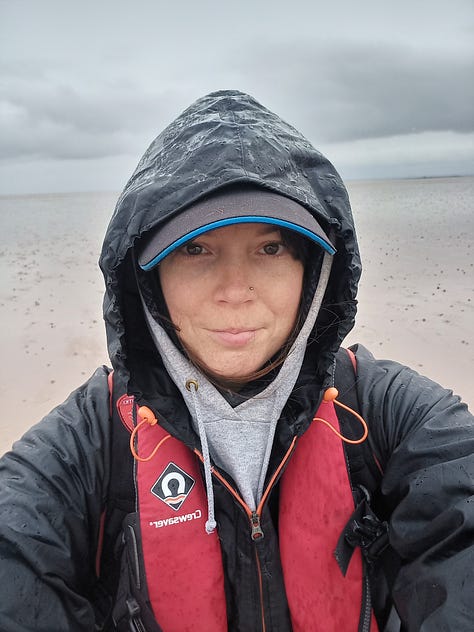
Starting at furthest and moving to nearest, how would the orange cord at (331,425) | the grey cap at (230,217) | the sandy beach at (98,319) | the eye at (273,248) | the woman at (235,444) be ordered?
1. the sandy beach at (98,319)
2. the orange cord at (331,425)
3. the eye at (273,248)
4. the woman at (235,444)
5. the grey cap at (230,217)

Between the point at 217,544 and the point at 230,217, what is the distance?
1248mm

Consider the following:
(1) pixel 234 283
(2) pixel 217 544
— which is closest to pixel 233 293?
(1) pixel 234 283

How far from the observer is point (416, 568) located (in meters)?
1.51

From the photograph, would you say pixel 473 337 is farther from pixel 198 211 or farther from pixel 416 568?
pixel 198 211

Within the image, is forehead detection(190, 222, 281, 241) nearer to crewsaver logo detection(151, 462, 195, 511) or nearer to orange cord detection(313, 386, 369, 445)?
orange cord detection(313, 386, 369, 445)

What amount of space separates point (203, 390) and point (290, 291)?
526 millimetres

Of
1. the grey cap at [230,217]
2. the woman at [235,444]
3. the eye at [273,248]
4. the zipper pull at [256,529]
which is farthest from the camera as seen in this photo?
the zipper pull at [256,529]

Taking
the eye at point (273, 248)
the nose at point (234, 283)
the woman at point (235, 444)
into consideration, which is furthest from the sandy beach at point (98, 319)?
the eye at point (273, 248)

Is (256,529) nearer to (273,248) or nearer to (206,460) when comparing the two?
(206,460)

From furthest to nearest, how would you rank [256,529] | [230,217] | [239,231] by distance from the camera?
[256,529], [239,231], [230,217]

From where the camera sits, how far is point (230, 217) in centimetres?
137

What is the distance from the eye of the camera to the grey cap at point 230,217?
4.51 ft

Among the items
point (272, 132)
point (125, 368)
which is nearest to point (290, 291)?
point (272, 132)

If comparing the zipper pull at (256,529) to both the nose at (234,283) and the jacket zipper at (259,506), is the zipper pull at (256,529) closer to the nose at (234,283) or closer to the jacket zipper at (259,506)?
the jacket zipper at (259,506)
